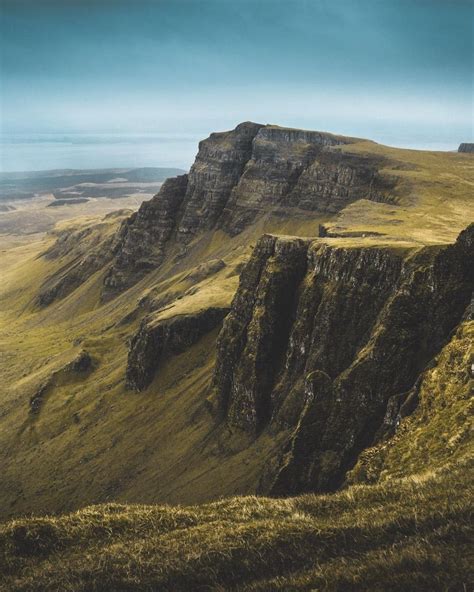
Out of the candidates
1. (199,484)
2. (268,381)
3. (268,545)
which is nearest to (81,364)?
(268,381)

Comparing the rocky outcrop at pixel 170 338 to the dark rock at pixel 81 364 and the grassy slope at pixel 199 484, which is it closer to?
the grassy slope at pixel 199 484

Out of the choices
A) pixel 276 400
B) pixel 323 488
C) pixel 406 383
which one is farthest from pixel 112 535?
pixel 276 400

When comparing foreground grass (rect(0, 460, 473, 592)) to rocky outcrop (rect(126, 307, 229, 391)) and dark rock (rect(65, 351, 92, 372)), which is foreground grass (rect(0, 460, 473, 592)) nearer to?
rocky outcrop (rect(126, 307, 229, 391))

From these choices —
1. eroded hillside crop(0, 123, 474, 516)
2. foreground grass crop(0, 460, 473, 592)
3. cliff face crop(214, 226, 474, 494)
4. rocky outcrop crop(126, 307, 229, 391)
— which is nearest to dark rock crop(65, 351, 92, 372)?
eroded hillside crop(0, 123, 474, 516)

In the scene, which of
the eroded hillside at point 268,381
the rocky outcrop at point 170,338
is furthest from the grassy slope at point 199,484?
the rocky outcrop at point 170,338

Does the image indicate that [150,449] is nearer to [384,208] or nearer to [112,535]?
[112,535]
